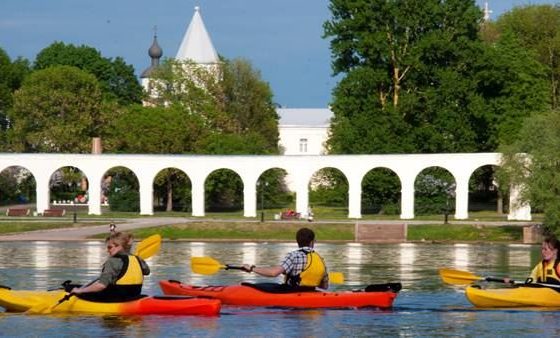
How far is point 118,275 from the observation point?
2753 centimetres

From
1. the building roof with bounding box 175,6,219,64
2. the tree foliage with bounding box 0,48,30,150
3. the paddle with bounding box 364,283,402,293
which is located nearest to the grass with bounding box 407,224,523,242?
the paddle with bounding box 364,283,402,293

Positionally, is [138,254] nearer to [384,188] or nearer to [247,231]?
[247,231]

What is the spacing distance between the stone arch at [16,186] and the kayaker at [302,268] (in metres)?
72.4

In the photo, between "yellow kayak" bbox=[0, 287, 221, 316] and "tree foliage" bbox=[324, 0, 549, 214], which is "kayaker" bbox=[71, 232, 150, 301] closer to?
"yellow kayak" bbox=[0, 287, 221, 316]

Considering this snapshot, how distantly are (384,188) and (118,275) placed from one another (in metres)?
59.7

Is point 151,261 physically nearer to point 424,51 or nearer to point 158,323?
point 158,323

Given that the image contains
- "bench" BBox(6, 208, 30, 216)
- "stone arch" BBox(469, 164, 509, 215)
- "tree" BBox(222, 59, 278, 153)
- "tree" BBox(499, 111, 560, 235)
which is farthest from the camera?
"tree" BBox(222, 59, 278, 153)

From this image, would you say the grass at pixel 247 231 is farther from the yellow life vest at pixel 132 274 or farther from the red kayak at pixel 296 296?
the yellow life vest at pixel 132 274

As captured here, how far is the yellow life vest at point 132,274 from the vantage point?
27281 mm

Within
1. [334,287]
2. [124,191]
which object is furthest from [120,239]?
[124,191]

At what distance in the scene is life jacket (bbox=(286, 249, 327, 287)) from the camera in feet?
95.5

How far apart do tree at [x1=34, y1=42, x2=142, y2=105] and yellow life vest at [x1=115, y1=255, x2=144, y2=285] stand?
306 ft

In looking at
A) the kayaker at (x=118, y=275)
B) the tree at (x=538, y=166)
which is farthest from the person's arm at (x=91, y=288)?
the tree at (x=538, y=166)

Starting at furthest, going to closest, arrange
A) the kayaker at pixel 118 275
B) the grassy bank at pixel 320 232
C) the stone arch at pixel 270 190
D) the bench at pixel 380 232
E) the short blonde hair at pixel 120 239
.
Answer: the stone arch at pixel 270 190, the bench at pixel 380 232, the grassy bank at pixel 320 232, the kayaker at pixel 118 275, the short blonde hair at pixel 120 239
